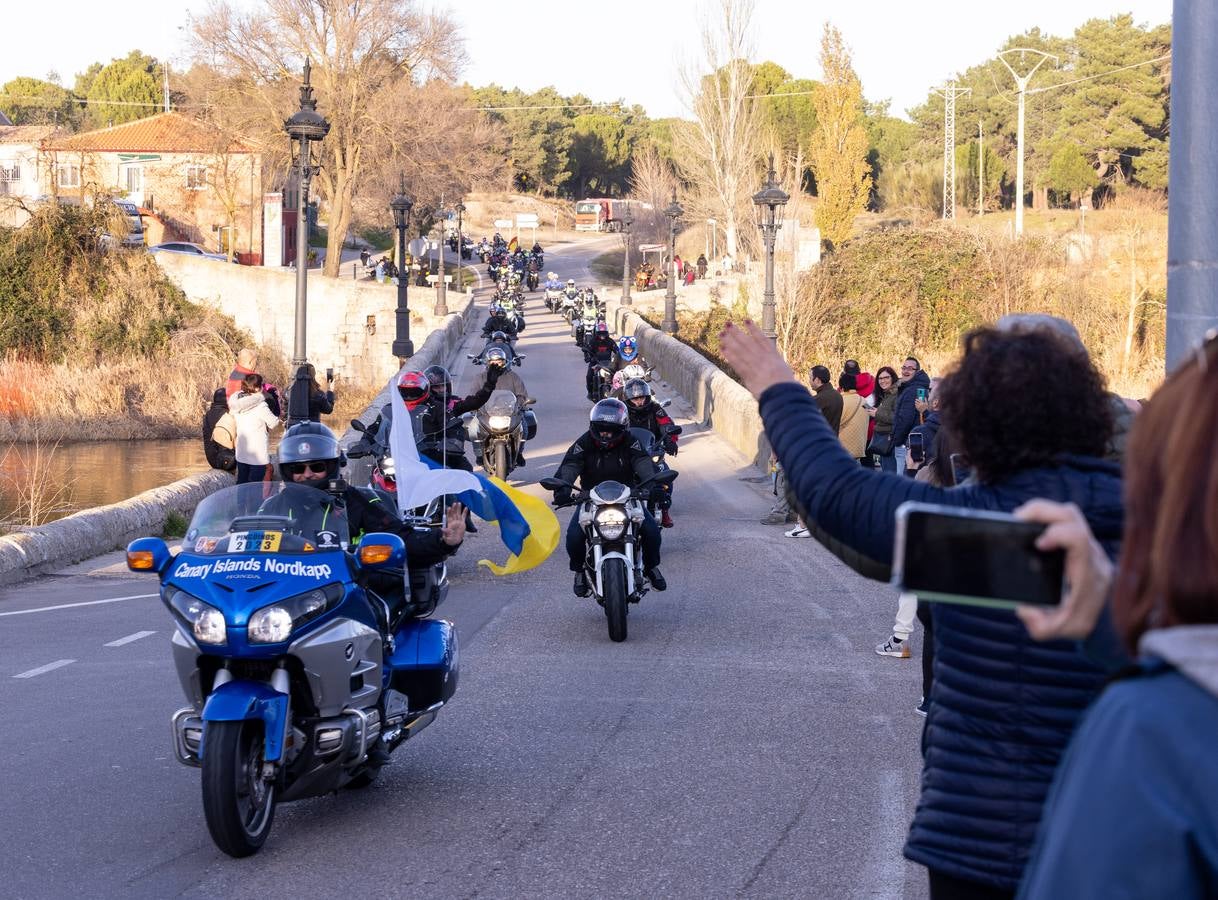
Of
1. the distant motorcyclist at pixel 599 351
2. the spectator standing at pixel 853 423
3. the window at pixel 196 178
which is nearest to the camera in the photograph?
the spectator standing at pixel 853 423

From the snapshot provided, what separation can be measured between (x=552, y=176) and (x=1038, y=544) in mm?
140278

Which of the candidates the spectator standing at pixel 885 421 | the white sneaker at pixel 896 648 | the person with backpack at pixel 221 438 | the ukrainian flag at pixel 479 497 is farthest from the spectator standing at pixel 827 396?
the ukrainian flag at pixel 479 497

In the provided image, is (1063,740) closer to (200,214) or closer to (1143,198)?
(1143,198)

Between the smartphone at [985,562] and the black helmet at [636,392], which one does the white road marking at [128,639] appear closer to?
the black helmet at [636,392]

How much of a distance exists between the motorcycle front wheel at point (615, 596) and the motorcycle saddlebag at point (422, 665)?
12.1 feet

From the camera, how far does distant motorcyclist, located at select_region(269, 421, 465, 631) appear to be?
6422 mm

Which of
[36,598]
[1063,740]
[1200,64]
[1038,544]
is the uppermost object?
[1200,64]

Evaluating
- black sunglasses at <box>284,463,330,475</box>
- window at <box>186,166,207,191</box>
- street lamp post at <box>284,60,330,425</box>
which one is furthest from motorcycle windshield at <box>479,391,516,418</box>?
window at <box>186,166,207,191</box>

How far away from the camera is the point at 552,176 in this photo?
459 ft

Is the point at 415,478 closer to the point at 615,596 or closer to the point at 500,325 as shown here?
the point at 615,596

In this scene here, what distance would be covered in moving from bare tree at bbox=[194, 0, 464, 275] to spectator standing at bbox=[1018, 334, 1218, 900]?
60.3 metres

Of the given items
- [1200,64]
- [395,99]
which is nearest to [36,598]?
[1200,64]

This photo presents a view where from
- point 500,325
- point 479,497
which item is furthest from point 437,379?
point 500,325

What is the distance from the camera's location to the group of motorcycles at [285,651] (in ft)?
18.1
